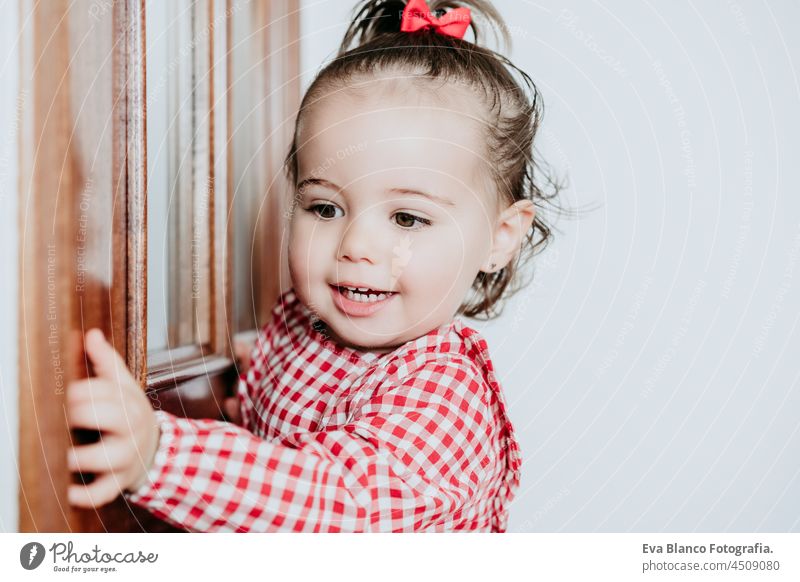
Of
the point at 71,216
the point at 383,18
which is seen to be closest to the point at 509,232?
the point at 383,18

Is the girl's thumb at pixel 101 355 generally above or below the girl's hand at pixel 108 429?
above

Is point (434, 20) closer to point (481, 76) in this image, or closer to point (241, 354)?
point (481, 76)

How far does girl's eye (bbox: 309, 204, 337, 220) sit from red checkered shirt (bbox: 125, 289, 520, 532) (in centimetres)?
12

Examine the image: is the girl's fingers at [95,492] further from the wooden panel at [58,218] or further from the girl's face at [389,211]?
the girl's face at [389,211]

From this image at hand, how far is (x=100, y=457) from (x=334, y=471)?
5.4 inches

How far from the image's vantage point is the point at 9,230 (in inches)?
16.7

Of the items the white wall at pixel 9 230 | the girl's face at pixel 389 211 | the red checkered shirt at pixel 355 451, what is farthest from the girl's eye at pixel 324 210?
the white wall at pixel 9 230

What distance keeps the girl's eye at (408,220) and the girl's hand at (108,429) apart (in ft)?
0.72

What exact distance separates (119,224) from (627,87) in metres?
0.42

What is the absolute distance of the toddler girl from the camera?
448 millimetres

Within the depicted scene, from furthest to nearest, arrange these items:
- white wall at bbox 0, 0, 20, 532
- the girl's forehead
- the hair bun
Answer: the hair bun
the girl's forehead
white wall at bbox 0, 0, 20, 532

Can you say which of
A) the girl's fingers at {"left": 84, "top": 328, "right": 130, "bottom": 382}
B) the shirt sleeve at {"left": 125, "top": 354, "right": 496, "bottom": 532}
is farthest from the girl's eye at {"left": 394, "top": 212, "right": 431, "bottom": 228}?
the girl's fingers at {"left": 84, "top": 328, "right": 130, "bottom": 382}

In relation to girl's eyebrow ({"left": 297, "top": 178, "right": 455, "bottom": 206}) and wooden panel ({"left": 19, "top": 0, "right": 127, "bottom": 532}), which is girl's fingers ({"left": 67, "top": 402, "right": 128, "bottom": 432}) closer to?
wooden panel ({"left": 19, "top": 0, "right": 127, "bottom": 532})

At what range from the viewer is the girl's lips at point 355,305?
0.58m
